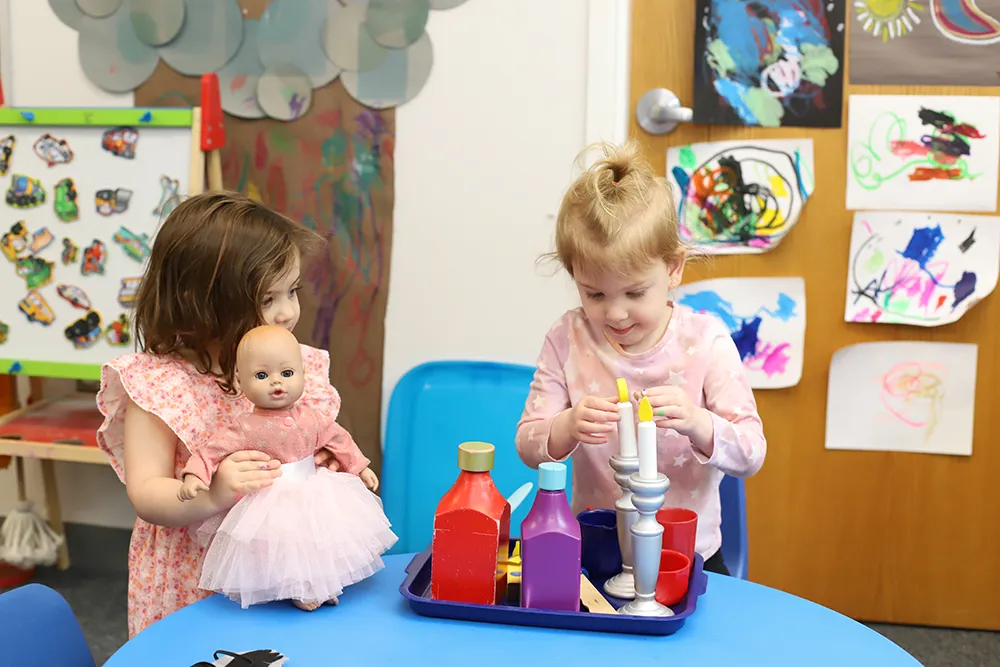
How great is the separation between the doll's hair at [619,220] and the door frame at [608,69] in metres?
0.85

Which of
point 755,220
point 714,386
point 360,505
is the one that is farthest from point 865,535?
point 360,505

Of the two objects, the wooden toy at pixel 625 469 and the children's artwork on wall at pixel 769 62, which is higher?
the children's artwork on wall at pixel 769 62

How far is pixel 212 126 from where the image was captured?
6.31 ft

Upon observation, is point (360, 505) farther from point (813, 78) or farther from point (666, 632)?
point (813, 78)

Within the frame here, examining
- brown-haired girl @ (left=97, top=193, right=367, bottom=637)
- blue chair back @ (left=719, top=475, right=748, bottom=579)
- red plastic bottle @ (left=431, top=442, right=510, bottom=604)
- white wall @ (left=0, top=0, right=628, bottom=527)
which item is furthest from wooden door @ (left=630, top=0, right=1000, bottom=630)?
red plastic bottle @ (left=431, top=442, right=510, bottom=604)

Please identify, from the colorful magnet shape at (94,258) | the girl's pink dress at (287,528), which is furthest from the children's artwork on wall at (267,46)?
the girl's pink dress at (287,528)

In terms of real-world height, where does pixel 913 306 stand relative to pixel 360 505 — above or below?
above

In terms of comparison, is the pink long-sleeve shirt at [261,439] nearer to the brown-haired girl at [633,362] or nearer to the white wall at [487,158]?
the brown-haired girl at [633,362]

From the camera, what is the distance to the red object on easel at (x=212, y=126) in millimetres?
1904

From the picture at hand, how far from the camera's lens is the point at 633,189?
105cm

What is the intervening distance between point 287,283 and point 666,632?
58 centimetres

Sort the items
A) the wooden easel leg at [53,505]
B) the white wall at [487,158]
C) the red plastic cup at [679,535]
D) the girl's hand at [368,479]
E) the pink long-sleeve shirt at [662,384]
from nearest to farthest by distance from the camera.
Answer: the red plastic cup at [679,535]
the girl's hand at [368,479]
the pink long-sleeve shirt at [662,384]
the white wall at [487,158]
the wooden easel leg at [53,505]

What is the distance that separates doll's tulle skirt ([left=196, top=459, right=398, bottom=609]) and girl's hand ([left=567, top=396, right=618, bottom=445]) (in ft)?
0.82

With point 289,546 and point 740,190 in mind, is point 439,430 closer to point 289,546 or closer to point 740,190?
point 740,190
